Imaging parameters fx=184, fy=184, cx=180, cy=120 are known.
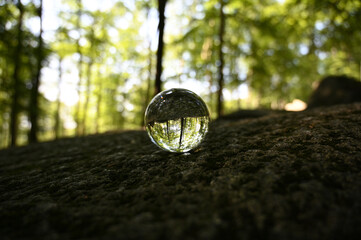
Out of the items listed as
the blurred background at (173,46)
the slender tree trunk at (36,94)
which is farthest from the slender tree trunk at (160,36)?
the slender tree trunk at (36,94)

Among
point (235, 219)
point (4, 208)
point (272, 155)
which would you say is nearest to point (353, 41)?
point (272, 155)

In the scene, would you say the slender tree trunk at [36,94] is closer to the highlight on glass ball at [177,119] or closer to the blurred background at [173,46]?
the blurred background at [173,46]

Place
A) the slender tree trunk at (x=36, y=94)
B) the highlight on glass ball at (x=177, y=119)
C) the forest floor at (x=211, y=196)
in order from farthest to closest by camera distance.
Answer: the slender tree trunk at (x=36, y=94) → the highlight on glass ball at (x=177, y=119) → the forest floor at (x=211, y=196)

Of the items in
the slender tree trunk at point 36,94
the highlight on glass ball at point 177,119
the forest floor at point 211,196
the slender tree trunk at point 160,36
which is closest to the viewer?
the forest floor at point 211,196

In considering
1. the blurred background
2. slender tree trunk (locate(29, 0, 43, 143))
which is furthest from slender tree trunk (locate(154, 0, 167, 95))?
slender tree trunk (locate(29, 0, 43, 143))

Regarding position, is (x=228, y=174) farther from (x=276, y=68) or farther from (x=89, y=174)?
(x=276, y=68)

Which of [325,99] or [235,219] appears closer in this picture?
[235,219]

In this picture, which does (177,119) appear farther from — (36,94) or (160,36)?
(36,94)

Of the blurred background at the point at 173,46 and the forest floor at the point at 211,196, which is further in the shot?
the blurred background at the point at 173,46
